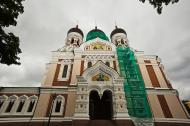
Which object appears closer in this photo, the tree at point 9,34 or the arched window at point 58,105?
the tree at point 9,34

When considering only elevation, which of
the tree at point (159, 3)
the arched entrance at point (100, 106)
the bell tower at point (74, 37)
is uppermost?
the bell tower at point (74, 37)

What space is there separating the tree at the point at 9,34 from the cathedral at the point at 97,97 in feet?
25.0

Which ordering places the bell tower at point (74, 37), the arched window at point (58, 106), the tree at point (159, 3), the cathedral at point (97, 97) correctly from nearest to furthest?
the tree at point (159, 3), the cathedral at point (97, 97), the arched window at point (58, 106), the bell tower at point (74, 37)

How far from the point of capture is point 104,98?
1792cm

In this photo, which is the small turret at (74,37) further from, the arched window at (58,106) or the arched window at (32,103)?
the arched window at (58,106)

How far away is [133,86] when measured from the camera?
18.7 meters

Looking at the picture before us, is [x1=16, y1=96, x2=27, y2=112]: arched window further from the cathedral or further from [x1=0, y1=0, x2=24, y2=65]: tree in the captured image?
[x1=0, y1=0, x2=24, y2=65]: tree

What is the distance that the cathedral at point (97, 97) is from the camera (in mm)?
15555

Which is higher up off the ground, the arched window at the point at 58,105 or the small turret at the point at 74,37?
the small turret at the point at 74,37

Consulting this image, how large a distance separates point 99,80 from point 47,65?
8.00 meters

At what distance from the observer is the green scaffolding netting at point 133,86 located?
16469 mm

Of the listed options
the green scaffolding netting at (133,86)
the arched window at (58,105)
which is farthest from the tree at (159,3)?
the arched window at (58,105)

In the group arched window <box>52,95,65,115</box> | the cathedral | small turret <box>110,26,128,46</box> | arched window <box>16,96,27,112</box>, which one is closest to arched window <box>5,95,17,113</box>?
the cathedral

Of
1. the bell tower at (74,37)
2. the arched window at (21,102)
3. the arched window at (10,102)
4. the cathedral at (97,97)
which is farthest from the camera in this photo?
the bell tower at (74,37)
